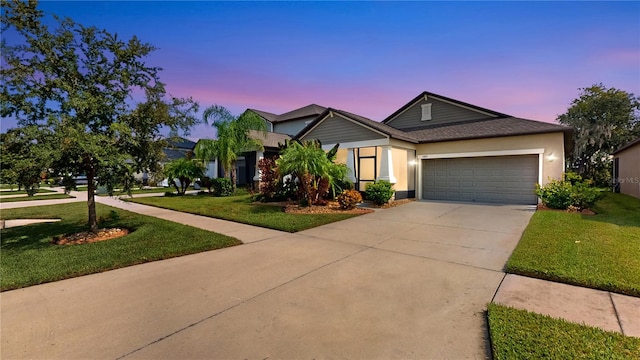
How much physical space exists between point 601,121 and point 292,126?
30.3 metres

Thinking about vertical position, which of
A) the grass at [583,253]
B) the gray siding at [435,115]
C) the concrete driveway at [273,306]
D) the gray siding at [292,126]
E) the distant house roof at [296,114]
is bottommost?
the concrete driveway at [273,306]

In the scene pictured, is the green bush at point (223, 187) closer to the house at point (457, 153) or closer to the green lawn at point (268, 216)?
the green lawn at point (268, 216)

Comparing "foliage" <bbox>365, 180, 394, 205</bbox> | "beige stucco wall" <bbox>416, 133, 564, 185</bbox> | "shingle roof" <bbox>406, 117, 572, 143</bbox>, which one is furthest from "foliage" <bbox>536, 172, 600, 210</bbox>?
"foliage" <bbox>365, 180, 394, 205</bbox>

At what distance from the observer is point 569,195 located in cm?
1030

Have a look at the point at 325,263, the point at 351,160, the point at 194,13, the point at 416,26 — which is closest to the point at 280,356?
the point at 325,263

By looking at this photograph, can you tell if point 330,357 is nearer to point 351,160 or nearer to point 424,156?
point 351,160

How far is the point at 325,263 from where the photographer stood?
5000mm

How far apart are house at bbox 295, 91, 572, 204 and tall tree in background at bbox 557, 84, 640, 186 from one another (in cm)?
1840

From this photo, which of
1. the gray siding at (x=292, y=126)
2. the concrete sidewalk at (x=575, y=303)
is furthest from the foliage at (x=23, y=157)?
the gray siding at (x=292, y=126)

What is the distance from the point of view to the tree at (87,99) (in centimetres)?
587

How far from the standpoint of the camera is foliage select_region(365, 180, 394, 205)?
39.9 ft

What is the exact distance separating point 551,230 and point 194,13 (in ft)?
40.2

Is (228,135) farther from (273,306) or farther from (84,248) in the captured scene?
(273,306)

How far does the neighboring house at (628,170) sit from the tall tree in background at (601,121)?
7.39 meters
